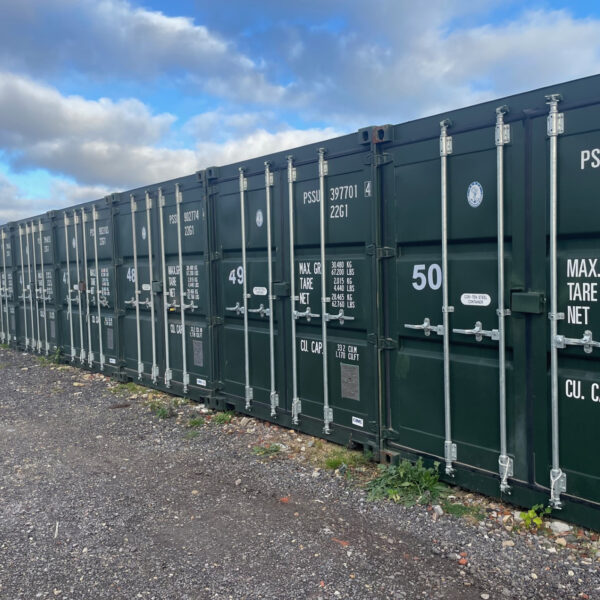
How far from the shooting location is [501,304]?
441 centimetres

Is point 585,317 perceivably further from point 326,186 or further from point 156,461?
point 156,461

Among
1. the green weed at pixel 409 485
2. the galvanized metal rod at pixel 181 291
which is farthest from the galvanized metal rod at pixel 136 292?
the green weed at pixel 409 485

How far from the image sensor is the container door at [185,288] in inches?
309

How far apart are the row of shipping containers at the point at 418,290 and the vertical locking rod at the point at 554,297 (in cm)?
1

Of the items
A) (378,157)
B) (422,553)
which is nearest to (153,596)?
(422,553)

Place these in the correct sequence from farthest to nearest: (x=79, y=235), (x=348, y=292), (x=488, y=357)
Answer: (x=79, y=235), (x=348, y=292), (x=488, y=357)

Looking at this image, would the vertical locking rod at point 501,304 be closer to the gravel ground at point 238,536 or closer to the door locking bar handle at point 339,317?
the gravel ground at point 238,536

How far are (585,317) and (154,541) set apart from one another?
333 centimetres

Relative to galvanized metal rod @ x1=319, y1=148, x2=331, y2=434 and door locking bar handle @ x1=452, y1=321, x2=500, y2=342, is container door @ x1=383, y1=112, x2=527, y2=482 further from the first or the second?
galvanized metal rod @ x1=319, y1=148, x2=331, y2=434

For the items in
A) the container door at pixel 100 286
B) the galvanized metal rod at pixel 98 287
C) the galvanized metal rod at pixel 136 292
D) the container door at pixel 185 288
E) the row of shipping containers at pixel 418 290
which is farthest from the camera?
the galvanized metal rod at pixel 98 287

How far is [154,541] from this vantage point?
427cm

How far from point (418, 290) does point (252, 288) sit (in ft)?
8.19

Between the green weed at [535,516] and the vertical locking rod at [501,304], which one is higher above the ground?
the vertical locking rod at [501,304]

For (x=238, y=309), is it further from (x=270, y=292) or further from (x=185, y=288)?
(x=185, y=288)
